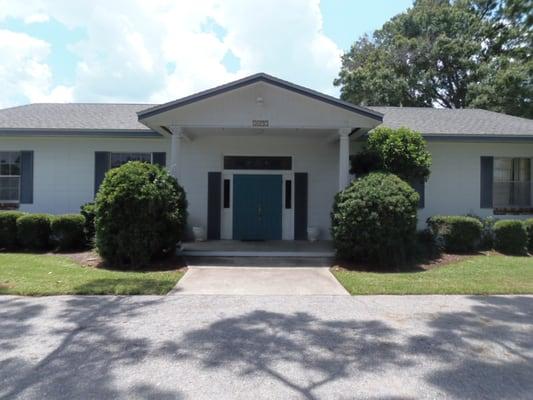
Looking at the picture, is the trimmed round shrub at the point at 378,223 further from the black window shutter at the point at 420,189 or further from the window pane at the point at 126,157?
the window pane at the point at 126,157

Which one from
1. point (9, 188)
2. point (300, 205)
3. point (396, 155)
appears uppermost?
point (396, 155)

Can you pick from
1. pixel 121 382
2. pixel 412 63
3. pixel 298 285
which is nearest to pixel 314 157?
pixel 298 285

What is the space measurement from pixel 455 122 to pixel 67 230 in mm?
12537

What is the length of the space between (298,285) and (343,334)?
2895 millimetres

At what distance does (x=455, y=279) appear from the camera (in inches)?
332

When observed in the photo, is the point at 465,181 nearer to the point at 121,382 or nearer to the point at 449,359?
the point at 449,359

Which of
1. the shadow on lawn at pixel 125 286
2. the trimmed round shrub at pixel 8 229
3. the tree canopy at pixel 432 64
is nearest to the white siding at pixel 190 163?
the trimmed round shrub at pixel 8 229

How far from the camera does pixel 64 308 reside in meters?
6.24

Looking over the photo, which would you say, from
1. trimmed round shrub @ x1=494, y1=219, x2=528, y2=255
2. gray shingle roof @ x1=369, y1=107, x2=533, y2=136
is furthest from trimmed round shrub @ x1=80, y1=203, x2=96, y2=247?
trimmed round shrub @ x1=494, y1=219, x2=528, y2=255

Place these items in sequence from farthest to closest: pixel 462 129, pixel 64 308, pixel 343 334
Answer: pixel 462 129 < pixel 64 308 < pixel 343 334

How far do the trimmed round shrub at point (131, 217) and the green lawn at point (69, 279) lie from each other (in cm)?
57

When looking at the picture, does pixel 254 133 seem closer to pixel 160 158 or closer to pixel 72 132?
pixel 160 158

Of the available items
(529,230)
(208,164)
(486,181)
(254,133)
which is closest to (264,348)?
(254,133)

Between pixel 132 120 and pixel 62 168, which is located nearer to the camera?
pixel 62 168
